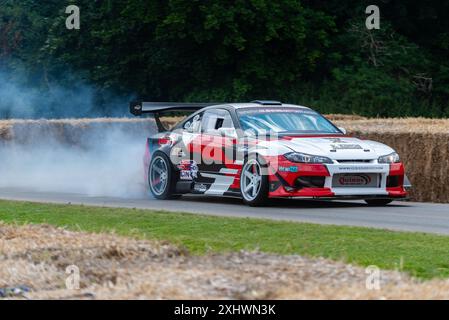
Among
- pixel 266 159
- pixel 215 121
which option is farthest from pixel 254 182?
pixel 215 121

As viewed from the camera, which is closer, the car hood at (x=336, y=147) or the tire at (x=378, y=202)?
the car hood at (x=336, y=147)

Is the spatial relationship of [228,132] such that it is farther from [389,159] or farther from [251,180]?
[389,159]

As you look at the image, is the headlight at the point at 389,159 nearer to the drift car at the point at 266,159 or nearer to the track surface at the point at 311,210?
the drift car at the point at 266,159

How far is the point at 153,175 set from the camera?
1956 cm

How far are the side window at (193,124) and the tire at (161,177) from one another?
55 centimetres

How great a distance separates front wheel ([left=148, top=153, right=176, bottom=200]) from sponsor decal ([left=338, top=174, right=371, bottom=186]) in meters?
3.16

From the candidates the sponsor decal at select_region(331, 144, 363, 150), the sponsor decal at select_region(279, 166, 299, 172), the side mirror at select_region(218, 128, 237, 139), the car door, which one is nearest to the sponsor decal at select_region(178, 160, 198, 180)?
the car door

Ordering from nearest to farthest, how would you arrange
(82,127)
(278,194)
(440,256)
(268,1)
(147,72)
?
(440,256) → (278,194) → (82,127) → (268,1) → (147,72)

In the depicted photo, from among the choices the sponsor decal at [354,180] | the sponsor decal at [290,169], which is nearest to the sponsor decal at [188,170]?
the sponsor decal at [290,169]

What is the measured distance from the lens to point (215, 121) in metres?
18.8

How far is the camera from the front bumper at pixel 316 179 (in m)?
16.6
